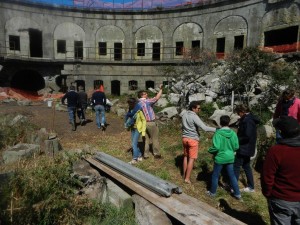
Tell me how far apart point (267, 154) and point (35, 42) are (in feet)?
95.0

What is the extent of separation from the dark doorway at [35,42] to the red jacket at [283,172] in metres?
26.8

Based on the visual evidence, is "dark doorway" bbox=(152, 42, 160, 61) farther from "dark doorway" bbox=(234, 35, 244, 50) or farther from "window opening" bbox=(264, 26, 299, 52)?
"window opening" bbox=(264, 26, 299, 52)

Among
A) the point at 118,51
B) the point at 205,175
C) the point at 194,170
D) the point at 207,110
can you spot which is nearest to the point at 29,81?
the point at 118,51

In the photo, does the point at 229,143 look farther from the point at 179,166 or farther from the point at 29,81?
the point at 29,81

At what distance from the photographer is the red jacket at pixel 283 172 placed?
2.98 meters

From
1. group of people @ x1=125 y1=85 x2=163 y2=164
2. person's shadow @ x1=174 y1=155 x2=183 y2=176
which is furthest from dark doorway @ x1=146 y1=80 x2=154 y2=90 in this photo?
group of people @ x1=125 y1=85 x2=163 y2=164

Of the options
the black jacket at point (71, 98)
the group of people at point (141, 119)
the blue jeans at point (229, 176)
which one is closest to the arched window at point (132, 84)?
the black jacket at point (71, 98)

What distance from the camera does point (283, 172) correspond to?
3027mm

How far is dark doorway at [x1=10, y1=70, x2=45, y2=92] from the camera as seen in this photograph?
1110 inches

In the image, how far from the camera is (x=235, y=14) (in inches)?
903

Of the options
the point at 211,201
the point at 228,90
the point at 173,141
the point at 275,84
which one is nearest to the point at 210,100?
the point at 228,90

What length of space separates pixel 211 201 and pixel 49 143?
482 centimetres

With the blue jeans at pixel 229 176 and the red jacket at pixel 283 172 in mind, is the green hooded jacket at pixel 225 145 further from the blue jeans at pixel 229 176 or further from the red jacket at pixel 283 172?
the red jacket at pixel 283 172

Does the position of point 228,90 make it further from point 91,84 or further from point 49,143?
point 91,84
